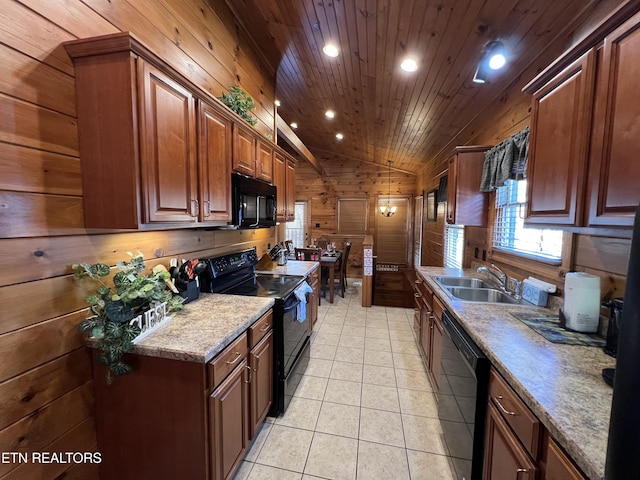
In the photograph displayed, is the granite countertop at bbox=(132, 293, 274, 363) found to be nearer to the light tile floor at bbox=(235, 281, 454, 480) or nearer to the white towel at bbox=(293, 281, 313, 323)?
the white towel at bbox=(293, 281, 313, 323)

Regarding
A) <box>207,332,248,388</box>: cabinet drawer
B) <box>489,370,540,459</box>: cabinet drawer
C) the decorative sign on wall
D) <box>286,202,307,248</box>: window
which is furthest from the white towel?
<box>286,202,307,248</box>: window

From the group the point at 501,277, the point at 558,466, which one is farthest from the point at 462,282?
the point at 558,466

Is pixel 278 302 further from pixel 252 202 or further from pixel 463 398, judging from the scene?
pixel 463 398

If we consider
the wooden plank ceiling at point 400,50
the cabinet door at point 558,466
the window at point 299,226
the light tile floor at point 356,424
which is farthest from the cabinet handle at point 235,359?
the window at point 299,226

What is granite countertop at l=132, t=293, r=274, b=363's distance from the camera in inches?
47.8

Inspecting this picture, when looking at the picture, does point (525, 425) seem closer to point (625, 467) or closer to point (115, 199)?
point (625, 467)

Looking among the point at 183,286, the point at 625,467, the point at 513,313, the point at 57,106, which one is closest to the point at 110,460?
the point at 183,286

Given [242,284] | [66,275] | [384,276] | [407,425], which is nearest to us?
[66,275]

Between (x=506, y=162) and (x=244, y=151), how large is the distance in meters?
2.13

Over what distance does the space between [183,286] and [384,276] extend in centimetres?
592

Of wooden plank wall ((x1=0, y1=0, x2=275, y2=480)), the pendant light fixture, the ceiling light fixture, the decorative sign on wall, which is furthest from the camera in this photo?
the pendant light fixture

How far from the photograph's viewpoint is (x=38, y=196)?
1125 millimetres

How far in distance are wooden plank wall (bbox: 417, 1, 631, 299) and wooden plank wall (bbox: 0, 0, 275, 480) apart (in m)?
2.59

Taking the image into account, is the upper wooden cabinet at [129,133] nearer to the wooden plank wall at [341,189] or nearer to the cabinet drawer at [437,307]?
the cabinet drawer at [437,307]
